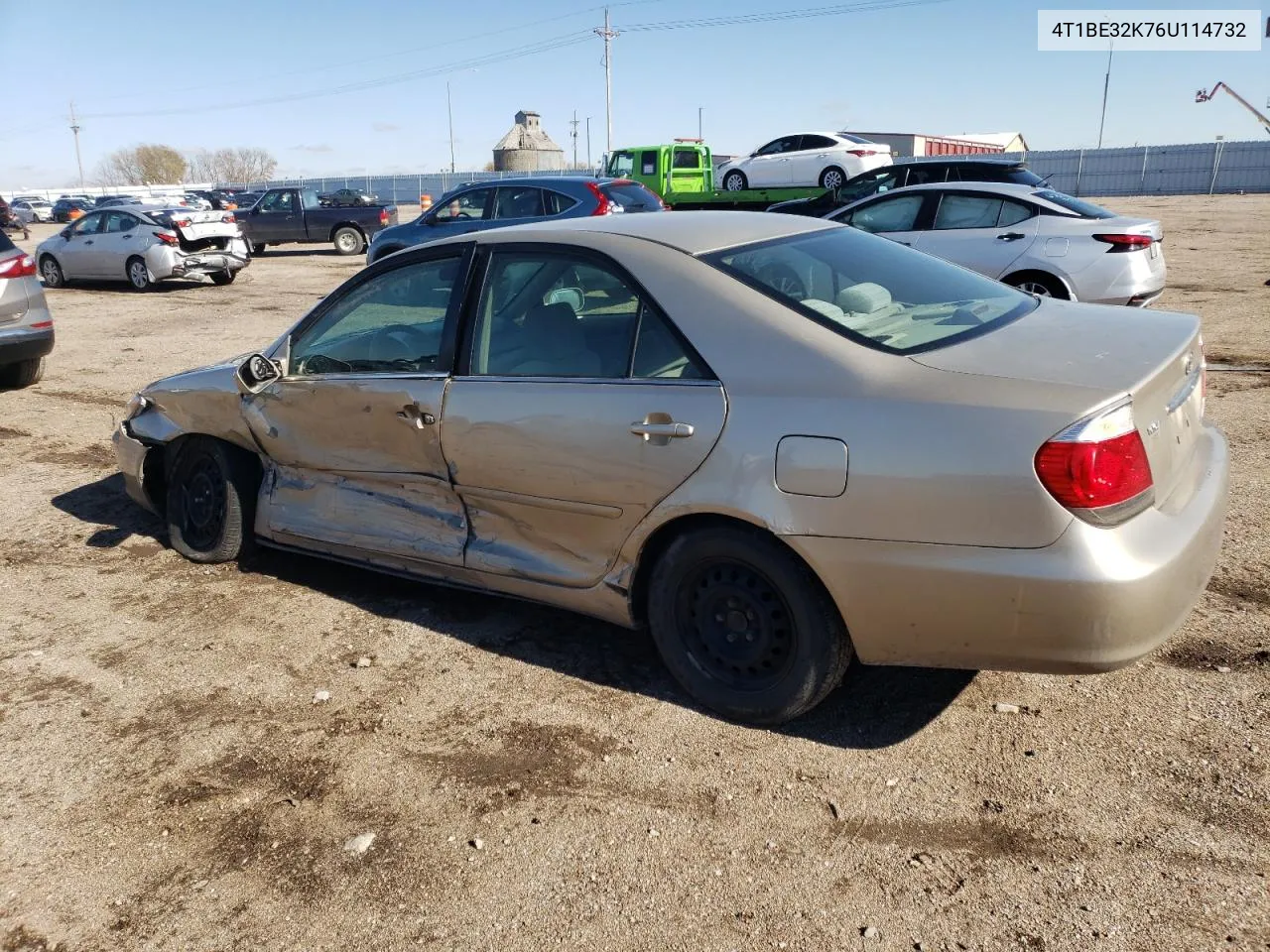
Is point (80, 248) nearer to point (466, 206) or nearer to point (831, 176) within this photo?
point (466, 206)

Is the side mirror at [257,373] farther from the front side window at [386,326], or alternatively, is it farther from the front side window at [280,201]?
the front side window at [280,201]

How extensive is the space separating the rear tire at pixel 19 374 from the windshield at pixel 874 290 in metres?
8.81

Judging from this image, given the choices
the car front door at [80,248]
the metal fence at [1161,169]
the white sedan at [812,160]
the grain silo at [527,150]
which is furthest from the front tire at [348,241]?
the grain silo at [527,150]

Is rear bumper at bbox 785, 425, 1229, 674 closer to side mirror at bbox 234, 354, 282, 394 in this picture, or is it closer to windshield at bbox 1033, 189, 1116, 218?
side mirror at bbox 234, 354, 282, 394

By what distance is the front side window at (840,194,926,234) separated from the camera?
412 inches

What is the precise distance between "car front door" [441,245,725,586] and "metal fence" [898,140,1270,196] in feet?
131

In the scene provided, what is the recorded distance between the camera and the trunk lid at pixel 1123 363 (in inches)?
115

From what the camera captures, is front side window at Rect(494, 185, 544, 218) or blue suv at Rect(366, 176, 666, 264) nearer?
blue suv at Rect(366, 176, 666, 264)

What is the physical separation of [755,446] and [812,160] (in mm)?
23550

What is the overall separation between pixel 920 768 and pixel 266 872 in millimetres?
1930

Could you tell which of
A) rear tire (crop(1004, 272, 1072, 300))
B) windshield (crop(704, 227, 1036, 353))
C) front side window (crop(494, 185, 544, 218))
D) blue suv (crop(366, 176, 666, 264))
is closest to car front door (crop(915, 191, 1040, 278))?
rear tire (crop(1004, 272, 1072, 300))

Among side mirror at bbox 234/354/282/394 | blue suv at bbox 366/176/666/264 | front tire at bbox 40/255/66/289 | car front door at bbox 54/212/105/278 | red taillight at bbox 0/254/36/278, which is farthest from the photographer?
front tire at bbox 40/255/66/289

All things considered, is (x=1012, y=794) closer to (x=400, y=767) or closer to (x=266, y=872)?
(x=400, y=767)

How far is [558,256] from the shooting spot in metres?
3.86
